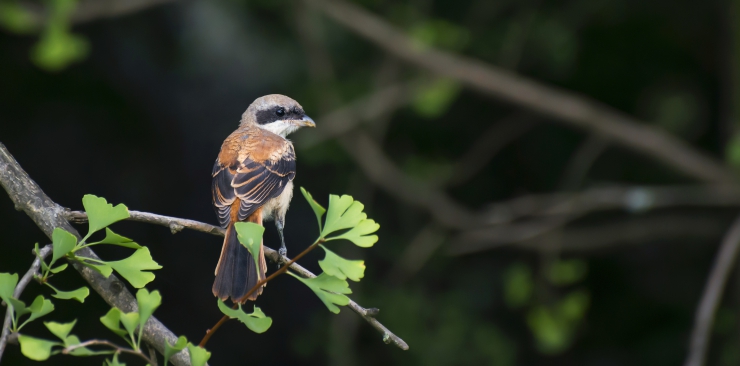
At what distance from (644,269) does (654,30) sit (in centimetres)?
194

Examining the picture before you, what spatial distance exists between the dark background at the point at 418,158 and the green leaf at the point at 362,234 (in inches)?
139

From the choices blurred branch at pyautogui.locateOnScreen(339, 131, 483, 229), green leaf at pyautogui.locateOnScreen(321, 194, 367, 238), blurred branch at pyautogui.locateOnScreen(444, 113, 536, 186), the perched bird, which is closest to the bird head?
the perched bird

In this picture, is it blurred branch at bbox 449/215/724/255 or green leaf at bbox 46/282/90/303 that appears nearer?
green leaf at bbox 46/282/90/303

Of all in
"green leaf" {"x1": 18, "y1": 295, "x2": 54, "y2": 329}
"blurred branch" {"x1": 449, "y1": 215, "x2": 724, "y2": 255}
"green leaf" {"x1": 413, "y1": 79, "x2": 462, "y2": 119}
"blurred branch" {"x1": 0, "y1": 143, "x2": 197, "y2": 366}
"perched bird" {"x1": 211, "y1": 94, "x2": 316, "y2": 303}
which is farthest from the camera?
"blurred branch" {"x1": 449, "y1": 215, "x2": 724, "y2": 255}

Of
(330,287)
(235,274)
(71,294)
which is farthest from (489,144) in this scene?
(71,294)

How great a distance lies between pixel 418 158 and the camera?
5969 mm

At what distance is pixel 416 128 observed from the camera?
20.2ft

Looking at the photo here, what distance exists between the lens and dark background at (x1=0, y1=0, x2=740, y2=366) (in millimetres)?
5359

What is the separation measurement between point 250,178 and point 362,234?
1252 millimetres

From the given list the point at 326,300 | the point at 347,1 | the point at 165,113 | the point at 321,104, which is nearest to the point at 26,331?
the point at 165,113

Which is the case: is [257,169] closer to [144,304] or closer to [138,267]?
[138,267]

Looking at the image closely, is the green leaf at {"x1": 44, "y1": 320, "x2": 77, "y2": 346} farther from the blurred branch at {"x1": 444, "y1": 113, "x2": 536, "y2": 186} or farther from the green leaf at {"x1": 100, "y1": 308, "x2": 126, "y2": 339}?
the blurred branch at {"x1": 444, "y1": 113, "x2": 536, "y2": 186}

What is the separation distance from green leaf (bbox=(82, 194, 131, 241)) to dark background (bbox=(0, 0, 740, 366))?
3463 mm

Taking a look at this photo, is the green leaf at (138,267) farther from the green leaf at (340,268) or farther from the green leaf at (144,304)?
the green leaf at (340,268)
